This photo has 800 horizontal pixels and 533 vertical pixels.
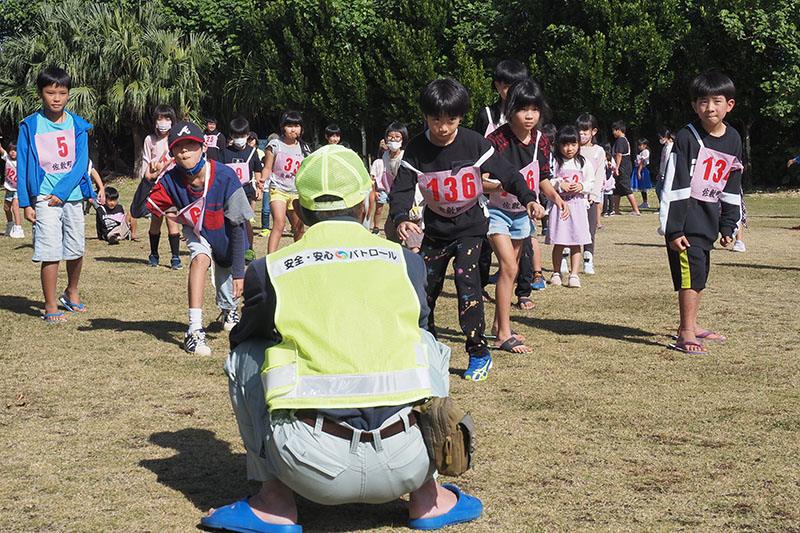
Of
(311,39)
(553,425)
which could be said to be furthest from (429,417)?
(311,39)

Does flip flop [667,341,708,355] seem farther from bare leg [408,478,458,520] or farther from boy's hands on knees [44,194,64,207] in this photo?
Answer: boy's hands on knees [44,194,64,207]

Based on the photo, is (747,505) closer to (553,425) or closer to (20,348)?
(553,425)

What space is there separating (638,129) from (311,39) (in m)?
11.8

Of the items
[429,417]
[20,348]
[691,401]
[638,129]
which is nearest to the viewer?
[429,417]

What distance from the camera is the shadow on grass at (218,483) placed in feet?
12.6

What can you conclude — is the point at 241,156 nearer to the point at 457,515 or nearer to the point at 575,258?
the point at 575,258

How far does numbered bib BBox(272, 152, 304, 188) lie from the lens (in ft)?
39.7

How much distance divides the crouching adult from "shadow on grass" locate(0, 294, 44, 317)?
5.72 meters

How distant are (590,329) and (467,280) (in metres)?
2.11

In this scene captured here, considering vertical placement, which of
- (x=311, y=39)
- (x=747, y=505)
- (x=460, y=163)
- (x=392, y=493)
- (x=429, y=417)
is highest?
(x=311, y=39)

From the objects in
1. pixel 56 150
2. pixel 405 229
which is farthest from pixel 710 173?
pixel 56 150

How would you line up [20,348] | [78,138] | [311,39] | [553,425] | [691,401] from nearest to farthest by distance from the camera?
[553,425] < [691,401] < [20,348] < [78,138] < [311,39]

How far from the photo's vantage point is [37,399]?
5.72m

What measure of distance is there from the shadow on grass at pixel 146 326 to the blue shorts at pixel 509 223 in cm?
260
